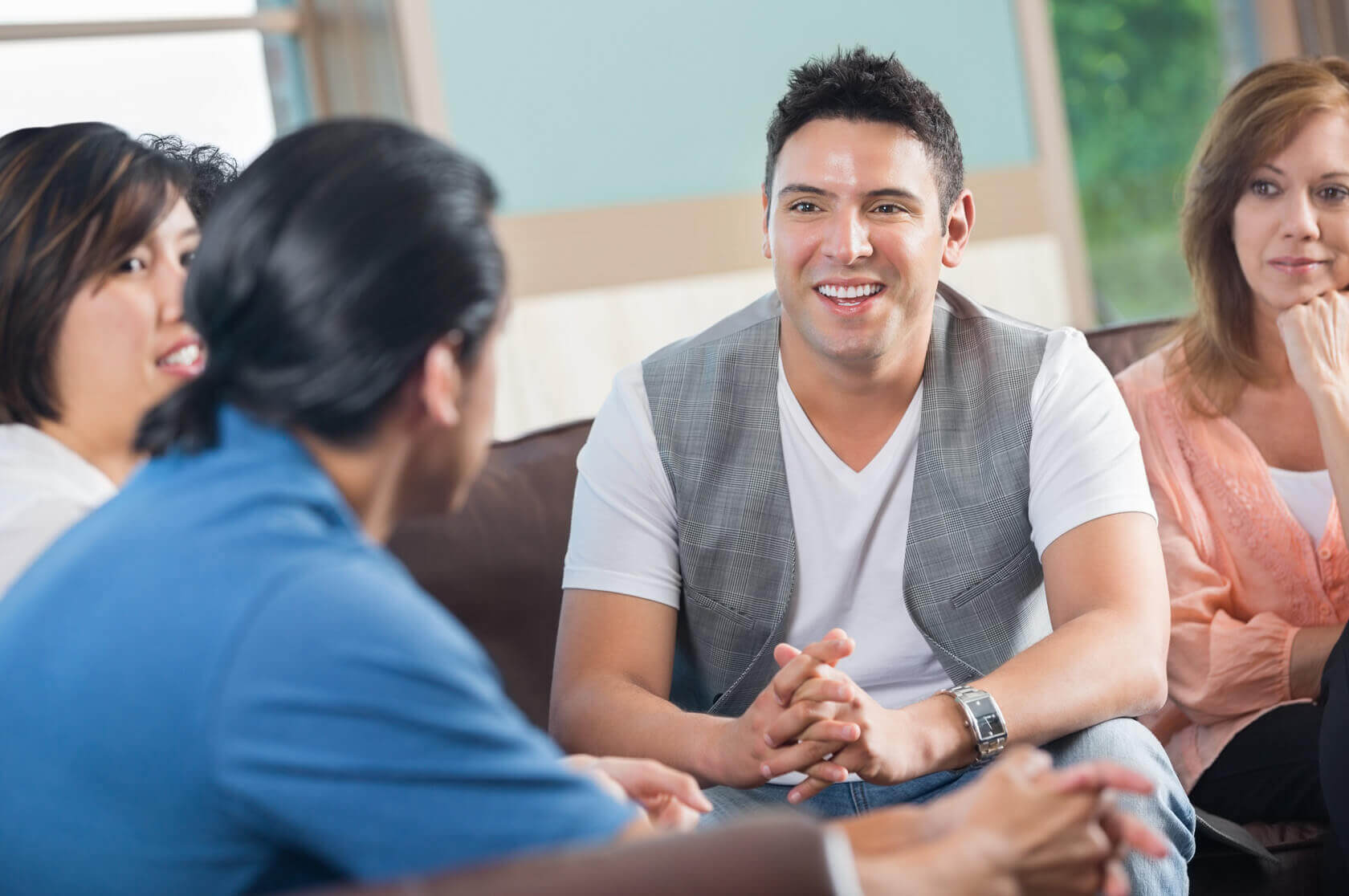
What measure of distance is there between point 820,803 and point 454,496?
2.85ft

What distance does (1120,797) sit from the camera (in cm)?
154

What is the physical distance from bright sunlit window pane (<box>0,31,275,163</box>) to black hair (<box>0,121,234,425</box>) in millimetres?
1718

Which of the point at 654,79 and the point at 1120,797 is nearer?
the point at 1120,797

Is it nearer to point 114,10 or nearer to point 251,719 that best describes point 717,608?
point 251,719

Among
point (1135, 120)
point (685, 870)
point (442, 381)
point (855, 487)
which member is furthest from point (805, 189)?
point (1135, 120)

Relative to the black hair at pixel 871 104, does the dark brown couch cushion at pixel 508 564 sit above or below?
below

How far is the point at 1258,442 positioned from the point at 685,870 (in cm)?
157

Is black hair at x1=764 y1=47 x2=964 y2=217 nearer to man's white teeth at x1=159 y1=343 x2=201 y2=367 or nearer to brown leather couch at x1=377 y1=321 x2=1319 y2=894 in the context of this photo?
brown leather couch at x1=377 y1=321 x2=1319 y2=894

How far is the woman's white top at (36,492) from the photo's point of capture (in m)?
1.34

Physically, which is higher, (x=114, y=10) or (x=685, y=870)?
(x=114, y=10)

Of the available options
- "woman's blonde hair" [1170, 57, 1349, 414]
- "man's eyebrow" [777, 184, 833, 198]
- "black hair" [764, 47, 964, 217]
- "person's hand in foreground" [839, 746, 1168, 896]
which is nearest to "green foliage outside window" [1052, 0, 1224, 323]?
"woman's blonde hair" [1170, 57, 1349, 414]

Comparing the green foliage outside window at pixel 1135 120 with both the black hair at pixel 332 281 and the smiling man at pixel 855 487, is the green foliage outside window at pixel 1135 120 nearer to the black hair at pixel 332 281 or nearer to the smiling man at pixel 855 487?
the smiling man at pixel 855 487

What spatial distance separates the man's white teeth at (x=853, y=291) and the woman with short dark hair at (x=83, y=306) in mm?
815

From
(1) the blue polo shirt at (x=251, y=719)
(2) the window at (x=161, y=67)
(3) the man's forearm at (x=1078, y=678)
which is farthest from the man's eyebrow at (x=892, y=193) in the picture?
(2) the window at (x=161, y=67)
